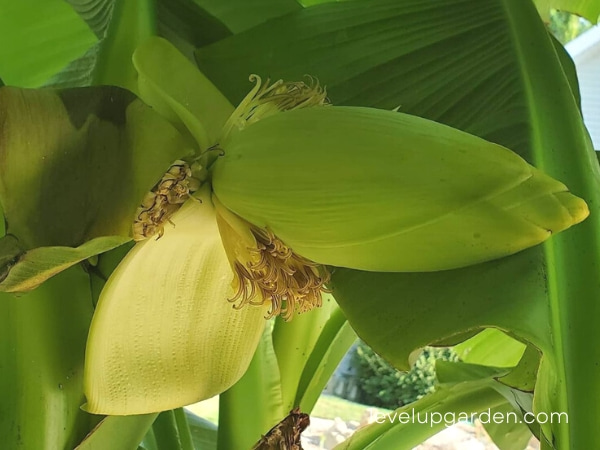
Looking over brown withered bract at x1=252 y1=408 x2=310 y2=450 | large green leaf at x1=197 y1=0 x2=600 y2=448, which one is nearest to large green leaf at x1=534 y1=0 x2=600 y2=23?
large green leaf at x1=197 y1=0 x2=600 y2=448

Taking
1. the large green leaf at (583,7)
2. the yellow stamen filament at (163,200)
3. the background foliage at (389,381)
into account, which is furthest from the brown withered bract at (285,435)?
the background foliage at (389,381)

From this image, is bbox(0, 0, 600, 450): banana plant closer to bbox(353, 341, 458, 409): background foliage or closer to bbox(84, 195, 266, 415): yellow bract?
bbox(84, 195, 266, 415): yellow bract

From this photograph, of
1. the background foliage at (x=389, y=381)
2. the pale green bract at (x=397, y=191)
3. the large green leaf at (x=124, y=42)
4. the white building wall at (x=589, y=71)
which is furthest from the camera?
the white building wall at (x=589, y=71)

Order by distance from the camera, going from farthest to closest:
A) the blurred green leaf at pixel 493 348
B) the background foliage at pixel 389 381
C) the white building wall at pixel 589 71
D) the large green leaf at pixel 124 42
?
1. the white building wall at pixel 589 71
2. the background foliage at pixel 389 381
3. the blurred green leaf at pixel 493 348
4. the large green leaf at pixel 124 42

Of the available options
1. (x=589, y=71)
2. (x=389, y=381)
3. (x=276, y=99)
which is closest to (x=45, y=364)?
(x=276, y=99)

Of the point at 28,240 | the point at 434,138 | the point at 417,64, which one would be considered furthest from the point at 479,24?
the point at 28,240

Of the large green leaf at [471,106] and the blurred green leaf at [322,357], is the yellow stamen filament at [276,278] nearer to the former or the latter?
the large green leaf at [471,106]

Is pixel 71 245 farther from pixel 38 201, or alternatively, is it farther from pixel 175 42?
pixel 175 42

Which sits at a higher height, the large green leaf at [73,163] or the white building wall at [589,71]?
the white building wall at [589,71]
